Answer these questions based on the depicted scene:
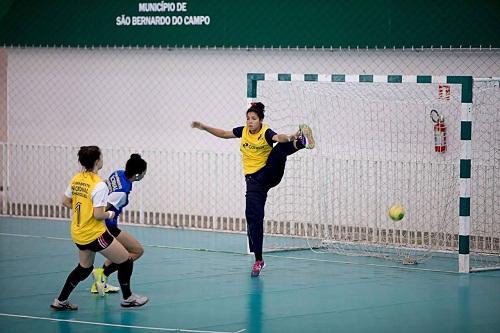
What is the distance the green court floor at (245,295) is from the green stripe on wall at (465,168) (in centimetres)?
130

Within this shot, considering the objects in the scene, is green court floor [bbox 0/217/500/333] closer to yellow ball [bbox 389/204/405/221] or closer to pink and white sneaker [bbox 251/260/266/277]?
pink and white sneaker [bbox 251/260/266/277]

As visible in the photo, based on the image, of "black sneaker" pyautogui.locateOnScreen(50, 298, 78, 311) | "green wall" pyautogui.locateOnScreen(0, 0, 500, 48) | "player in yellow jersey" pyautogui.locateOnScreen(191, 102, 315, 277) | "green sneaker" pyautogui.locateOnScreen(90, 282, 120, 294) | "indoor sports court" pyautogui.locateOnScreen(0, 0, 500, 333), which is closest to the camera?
"black sneaker" pyautogui.locateOnScreen(50, 298, 78, 311)

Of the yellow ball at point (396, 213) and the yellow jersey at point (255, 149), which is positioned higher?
the yellow jersey at point (255, 149)

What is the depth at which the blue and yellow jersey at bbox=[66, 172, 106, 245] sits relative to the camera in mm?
12180

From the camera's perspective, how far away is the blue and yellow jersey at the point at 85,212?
480 inches

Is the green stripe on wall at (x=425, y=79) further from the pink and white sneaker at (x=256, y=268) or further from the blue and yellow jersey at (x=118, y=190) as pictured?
the blue and yellow jersey at (x=118, y=190)

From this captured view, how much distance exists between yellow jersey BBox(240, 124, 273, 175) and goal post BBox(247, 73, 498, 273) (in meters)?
1.75

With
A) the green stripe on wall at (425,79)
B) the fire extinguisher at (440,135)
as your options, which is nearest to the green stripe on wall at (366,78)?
the green stripe on wall at (425,79)

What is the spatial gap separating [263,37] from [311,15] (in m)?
0.98

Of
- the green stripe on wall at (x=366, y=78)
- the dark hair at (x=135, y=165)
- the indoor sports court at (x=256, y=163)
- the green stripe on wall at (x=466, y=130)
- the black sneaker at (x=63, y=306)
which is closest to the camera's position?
the black sneaker at (x=63, y=306)

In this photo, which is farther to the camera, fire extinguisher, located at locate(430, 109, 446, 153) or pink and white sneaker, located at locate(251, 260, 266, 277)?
fire extinguisher, located at locate(430, 109, 446, 153)

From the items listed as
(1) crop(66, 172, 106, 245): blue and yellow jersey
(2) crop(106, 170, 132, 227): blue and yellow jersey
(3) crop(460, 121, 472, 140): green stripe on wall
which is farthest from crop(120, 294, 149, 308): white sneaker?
(3) crop(460, 121, 472, 140): green stripe on wall

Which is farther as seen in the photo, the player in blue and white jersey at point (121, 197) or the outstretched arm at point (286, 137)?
the outstretched arm at point (286, 137)

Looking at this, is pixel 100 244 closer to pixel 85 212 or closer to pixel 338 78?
pixel 85 212
